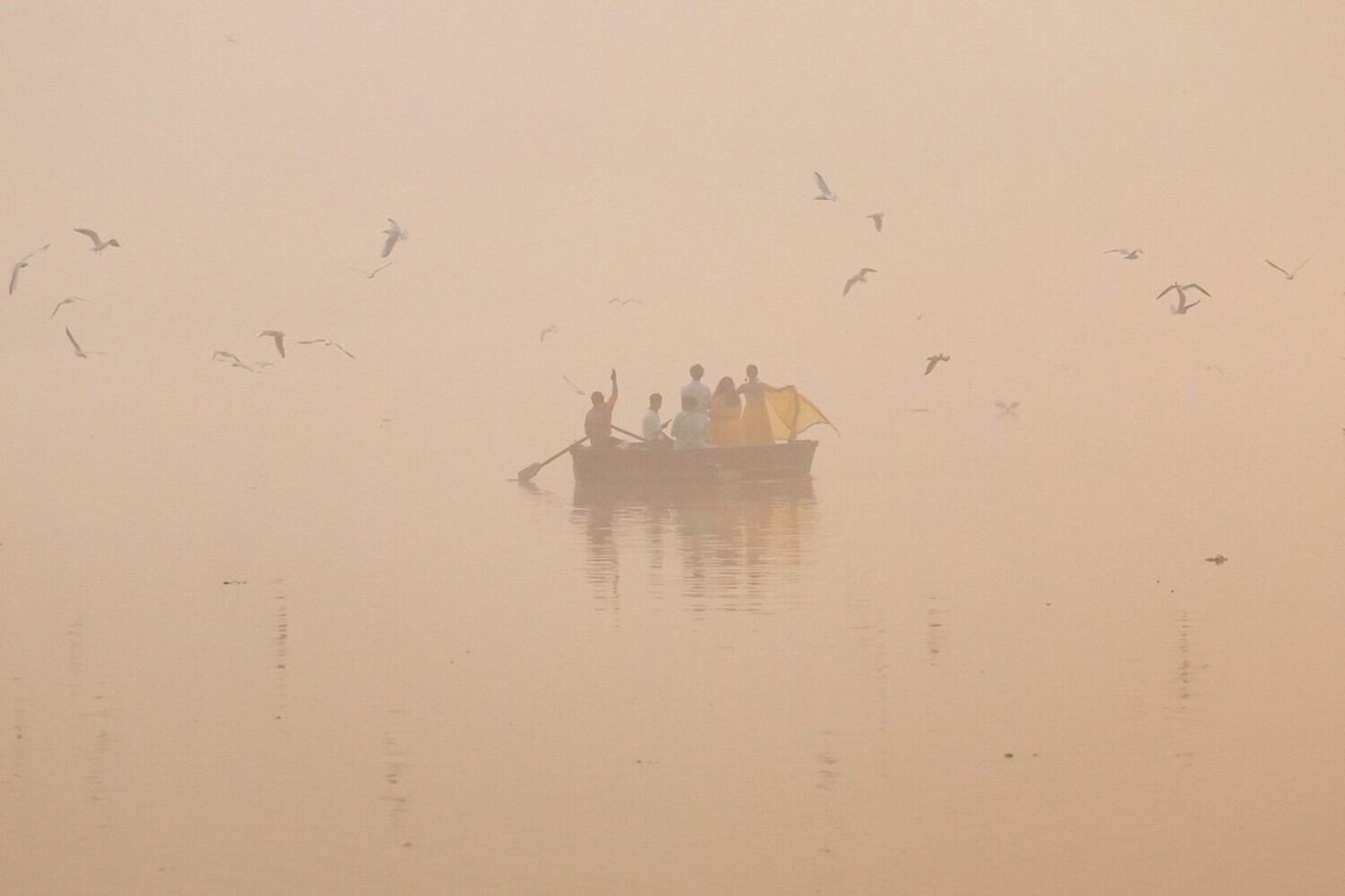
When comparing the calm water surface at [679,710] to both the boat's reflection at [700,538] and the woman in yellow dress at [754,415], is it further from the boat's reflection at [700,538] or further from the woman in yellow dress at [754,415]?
the woman in yellow dress at [754,415]

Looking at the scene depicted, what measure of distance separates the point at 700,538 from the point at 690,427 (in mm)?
8641

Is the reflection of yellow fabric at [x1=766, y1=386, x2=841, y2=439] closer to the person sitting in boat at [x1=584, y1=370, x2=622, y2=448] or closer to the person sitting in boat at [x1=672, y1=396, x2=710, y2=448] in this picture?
the person sitting in boat at [x1=672, y1=396, x2=710, y2=448]

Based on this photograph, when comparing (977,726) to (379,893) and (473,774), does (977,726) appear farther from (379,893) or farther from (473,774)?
(379,893)

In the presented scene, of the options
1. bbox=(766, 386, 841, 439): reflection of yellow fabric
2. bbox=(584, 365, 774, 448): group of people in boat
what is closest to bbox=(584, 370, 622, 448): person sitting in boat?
bbox=(584, 365, 774, 448): group of people in boat

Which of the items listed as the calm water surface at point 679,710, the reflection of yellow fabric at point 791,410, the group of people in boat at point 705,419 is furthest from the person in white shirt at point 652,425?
the calm water surface at point 679,710

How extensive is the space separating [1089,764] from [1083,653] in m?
4.31

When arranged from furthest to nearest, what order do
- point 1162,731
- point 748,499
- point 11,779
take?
point 748,499, point 1162,731, point 11,779

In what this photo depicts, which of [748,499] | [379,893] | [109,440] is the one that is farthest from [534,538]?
[109,440]

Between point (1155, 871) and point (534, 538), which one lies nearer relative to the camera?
point (1155, 871)

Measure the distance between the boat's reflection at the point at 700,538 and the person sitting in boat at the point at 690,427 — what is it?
739 mm

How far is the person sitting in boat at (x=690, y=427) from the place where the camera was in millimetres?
35719

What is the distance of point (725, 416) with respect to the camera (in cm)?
3622

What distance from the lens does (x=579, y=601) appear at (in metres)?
21.0

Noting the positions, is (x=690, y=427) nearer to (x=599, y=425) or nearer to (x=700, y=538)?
(x=599, y=425)
